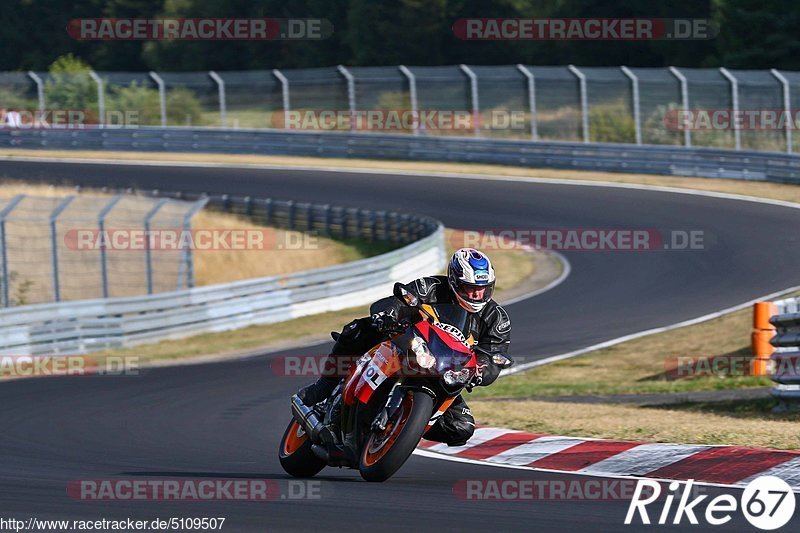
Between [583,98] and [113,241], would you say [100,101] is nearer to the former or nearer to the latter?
[583,98]

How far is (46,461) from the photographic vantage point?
30.2 ft

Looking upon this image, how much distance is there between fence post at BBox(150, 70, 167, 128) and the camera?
41.9m

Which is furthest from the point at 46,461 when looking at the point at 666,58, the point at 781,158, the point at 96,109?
the point at 666,58

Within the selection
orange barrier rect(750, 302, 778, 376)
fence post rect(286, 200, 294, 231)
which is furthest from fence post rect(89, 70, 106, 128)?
orange barrier rect(750, 302, 778, 376)

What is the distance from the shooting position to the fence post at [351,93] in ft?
135

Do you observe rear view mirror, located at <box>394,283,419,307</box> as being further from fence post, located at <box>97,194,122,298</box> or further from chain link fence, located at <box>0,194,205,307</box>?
chain link fence, located at <box>0,194,205,307</box>

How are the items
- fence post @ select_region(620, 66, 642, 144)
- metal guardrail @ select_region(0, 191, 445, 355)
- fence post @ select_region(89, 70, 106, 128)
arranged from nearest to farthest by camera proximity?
1. metal guardrail @ select_region(0, 191, 445, 355)
2. fence post @ select_region(620, 66, 642, 144)
3. fence post @ select_region(89, 70, 106, 128)

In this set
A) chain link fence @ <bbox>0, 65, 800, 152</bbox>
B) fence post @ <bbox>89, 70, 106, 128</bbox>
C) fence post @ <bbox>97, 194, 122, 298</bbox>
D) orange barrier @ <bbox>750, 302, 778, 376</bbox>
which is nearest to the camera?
orange barrier @ <bbox>750, 302, 778, 376</bbox>

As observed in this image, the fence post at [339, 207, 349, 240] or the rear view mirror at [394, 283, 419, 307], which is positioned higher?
the rear view mirror at [394, 283, 419, 307]

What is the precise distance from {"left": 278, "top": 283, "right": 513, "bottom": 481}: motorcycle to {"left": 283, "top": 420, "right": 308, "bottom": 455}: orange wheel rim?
165mm

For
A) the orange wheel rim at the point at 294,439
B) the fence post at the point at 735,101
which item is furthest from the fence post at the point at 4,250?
the fence post at the point at 735,101

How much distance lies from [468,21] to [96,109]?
26.4 m

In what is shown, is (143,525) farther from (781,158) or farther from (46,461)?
(781,158)

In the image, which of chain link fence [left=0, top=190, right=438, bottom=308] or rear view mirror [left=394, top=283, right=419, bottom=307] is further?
chain link fence [left=0, top=190, right=438, bottom=308]
